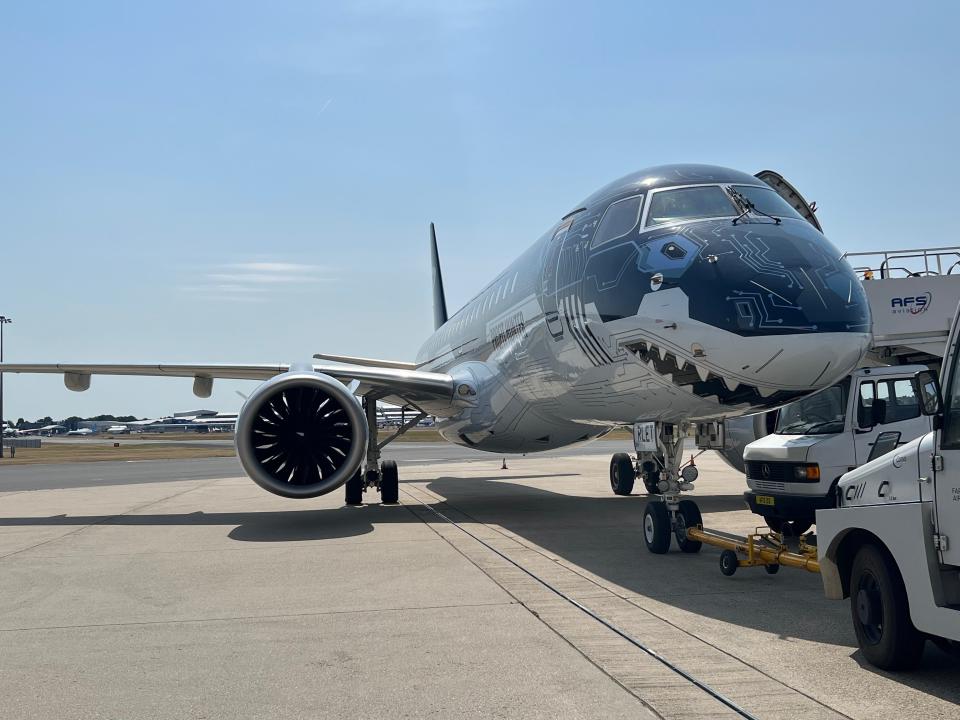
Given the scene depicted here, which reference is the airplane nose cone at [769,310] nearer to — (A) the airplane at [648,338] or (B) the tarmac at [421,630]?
(A) the airplane at [648,338]

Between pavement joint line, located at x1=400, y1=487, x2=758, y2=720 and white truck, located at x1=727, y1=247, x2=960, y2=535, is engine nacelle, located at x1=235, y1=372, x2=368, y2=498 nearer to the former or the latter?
pavement joint line, located at x1=400, y1=487, x2=758, y2=720

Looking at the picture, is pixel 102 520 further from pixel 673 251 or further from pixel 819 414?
pixel 819 414

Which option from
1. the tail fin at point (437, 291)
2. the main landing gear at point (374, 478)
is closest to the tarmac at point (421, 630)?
the main landing gear at point (374, 478)

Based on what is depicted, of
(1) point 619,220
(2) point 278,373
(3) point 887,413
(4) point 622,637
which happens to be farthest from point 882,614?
(2) point 278,373

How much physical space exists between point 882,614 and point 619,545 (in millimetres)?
5271

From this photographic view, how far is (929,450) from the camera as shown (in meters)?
4.91

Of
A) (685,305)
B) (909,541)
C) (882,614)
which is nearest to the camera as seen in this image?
(909,541)

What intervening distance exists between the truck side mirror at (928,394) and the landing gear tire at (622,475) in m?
12.8

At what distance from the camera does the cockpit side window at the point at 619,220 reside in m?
9.16

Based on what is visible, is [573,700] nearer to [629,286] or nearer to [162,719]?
[162,719]

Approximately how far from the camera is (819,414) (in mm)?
10188

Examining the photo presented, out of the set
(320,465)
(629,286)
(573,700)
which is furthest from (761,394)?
(320,465)

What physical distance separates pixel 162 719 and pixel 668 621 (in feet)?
11.3

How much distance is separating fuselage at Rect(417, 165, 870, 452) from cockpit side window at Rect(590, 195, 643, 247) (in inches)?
0.7
